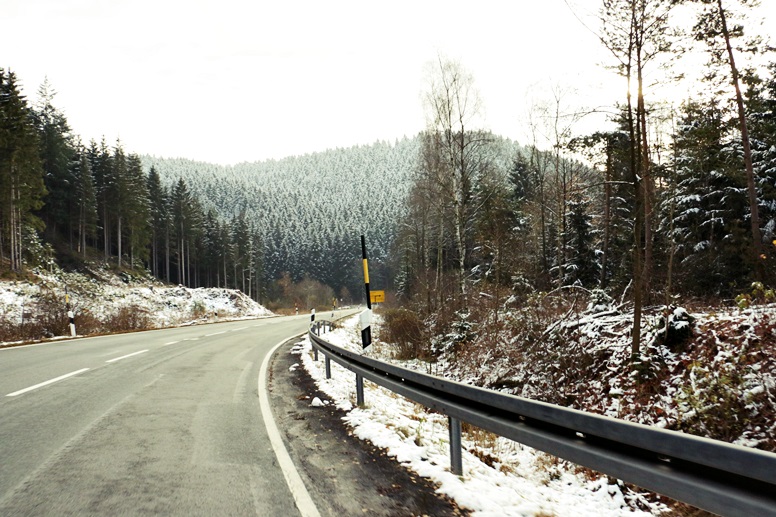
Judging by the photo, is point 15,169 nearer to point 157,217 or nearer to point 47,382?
point 157,217

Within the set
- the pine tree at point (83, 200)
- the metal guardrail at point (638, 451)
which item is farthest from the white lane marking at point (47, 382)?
the pine tree at point (83, 200)

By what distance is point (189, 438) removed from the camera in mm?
5023

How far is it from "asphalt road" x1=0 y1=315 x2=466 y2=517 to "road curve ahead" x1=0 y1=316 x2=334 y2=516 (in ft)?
0.04

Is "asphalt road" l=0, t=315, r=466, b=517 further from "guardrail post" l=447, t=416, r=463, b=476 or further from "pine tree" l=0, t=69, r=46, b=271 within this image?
"pine tree" l=0, t=69, r=46, b=271

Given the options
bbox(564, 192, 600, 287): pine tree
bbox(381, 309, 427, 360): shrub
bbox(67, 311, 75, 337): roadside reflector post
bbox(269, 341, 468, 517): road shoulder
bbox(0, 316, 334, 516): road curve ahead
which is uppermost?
bbox(564, 192, 600, 287): pine tree

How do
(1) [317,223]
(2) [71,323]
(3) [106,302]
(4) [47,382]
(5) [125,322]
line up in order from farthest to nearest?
→ (1) [317,223]
(3) [106,302]
(5) [125,322]
(2) [71,323]
(4) [47,382]

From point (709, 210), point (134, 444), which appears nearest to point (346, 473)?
point (134, 444)

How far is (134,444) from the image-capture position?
15.5 feet

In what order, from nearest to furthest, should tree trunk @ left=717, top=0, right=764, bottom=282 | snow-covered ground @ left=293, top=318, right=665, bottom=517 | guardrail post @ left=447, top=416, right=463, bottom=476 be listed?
1. snow-covered ground @ left=293, top=318, right=665, bottom=517
2. guardrail post @ left=447, top=416, right=463, bottom=476
3. tree trunk @ left=717, top=0, right=764, bottom=282

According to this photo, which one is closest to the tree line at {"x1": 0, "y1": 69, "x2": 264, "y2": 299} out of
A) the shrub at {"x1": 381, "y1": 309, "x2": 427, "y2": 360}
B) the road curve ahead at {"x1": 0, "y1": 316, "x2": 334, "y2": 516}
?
the shrub at {"x1": 381, "y1": 309, "x2": 427, "y2": 360}

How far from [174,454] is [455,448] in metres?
2.73

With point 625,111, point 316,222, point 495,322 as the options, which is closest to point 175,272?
point 316,222

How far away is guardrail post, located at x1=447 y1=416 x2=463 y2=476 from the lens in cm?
407

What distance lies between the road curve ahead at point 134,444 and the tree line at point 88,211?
3339 centimetres
